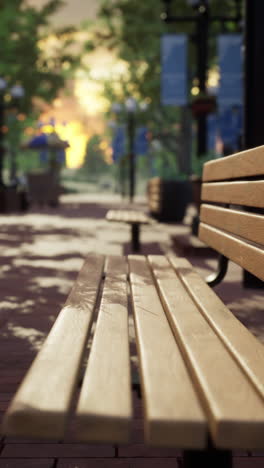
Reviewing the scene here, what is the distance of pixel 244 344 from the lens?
1.80 meters

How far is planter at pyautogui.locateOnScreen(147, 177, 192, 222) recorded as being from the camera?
39.6 ft

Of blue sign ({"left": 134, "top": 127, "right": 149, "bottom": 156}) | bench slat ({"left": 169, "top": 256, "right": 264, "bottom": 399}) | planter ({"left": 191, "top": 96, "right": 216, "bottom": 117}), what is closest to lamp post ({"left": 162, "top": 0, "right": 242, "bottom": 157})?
planter ({"left": 191, "top": 96, "right": 216, "bottom": 117})

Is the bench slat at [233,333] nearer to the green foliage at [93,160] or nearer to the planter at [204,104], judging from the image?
the planter at [204,104]

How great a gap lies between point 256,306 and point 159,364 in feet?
9.77

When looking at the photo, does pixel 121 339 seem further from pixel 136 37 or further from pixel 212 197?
pixel 136 37

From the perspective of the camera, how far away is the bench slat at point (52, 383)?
4.01ft

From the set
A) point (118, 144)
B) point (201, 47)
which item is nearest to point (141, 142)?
point (118, 144)

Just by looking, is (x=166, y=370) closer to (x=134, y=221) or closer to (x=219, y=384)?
(x=219, y=384)

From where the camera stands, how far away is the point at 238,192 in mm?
2760

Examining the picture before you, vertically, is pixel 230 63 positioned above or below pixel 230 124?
above

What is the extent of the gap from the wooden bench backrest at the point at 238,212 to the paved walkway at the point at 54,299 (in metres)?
0.71

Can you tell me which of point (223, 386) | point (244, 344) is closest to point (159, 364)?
point (223, 386)

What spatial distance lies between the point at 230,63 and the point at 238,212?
38.8 feet

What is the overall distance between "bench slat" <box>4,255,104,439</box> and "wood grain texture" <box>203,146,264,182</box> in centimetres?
89
